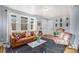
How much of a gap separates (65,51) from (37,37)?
0.64 meters

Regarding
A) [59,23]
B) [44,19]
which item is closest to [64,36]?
[59,23]

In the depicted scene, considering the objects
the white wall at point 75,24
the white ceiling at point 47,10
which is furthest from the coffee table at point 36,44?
the white wall at point 75,24

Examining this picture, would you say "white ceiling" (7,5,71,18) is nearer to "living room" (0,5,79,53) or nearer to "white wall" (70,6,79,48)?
"living room" (0,5,79,53)

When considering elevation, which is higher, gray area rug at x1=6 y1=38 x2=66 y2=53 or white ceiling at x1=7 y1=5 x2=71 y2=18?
white ceiling at x1=7 y1=5 x2=71 y2=18

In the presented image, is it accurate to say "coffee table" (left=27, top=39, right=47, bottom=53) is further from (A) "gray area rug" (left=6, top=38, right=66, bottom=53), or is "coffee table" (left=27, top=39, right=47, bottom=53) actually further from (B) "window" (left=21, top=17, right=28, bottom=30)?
(B) "window" (left=21, top=17, right=28, bottom=30)

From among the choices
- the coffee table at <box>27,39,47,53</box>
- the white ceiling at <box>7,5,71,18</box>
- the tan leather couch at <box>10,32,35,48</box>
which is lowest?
the coffee table at <box>27,39,47,53</box>

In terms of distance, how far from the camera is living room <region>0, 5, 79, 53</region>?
2.92 m

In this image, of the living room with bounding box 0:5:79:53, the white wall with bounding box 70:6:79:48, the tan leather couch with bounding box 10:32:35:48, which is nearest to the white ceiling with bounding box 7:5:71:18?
the living room with bounding box 0:5:79:53

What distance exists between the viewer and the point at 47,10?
2961mm

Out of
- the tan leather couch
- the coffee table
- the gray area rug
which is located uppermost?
the tan leather couch

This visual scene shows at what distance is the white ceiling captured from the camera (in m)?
2.95

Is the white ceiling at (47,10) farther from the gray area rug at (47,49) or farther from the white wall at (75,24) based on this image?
the gray area rug at (47,49)

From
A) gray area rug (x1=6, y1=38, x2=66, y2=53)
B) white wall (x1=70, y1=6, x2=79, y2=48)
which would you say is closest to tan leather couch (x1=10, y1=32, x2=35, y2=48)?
gray area rug (x1=6, y1=38, x2=66, y2=53)

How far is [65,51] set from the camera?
2998mm
